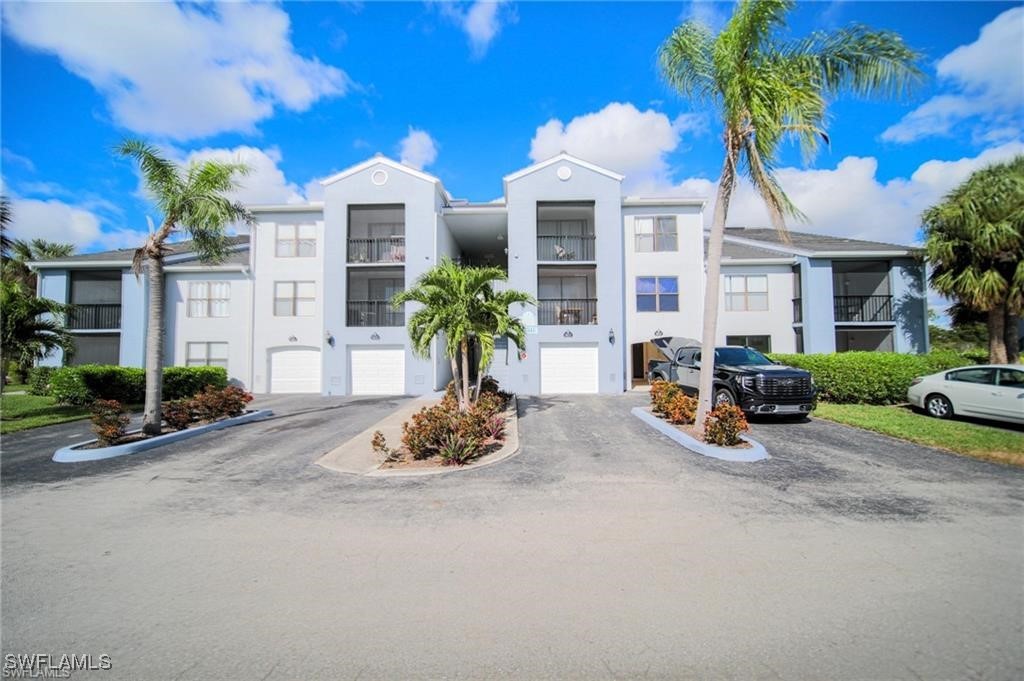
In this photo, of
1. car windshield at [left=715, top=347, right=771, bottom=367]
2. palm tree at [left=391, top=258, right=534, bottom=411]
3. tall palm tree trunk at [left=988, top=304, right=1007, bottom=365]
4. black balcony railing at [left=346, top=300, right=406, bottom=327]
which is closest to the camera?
palm tree at [left=391, top=258, right=534, bottom=411]

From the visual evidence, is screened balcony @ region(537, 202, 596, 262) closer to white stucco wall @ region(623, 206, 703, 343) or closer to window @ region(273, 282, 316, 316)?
white stucco wall @ region(623, 206, 703, 343)

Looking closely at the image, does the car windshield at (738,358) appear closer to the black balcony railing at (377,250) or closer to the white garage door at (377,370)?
the white garage door at (377,370)

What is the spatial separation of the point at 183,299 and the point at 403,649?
25546 millimetres

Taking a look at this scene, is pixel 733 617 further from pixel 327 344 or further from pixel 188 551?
pixel 327 344

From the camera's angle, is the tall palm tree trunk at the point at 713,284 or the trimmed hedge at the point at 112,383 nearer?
the tall palm tree trunk at the point at 713,284

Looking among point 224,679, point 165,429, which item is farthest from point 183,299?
point 224,679

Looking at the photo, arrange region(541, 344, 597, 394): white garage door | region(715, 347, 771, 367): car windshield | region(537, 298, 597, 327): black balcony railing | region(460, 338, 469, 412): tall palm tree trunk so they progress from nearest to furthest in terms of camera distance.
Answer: region(460, 338, 469, 412): tall palm tree trunk
region(715, 347, 771, 367): car windshield
region(541, 344, 597, 394): white garage door
region(537, 298, 597, 327): black balcony railing

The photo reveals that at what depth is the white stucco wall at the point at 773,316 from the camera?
22.6 meters

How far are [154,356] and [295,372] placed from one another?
11.1 metres

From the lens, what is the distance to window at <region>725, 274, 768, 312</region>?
22.7 metres

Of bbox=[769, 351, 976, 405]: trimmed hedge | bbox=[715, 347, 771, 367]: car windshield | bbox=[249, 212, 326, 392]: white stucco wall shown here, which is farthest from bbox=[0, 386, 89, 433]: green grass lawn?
bbox=[769, 351, 976, 405]: trimmed hedge

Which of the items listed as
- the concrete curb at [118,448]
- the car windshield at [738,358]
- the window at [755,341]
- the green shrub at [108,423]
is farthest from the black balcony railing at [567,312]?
the green shrub at [108,423]

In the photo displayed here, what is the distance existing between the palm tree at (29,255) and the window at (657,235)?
103 feet

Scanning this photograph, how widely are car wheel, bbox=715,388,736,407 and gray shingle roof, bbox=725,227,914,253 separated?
11.3 m
